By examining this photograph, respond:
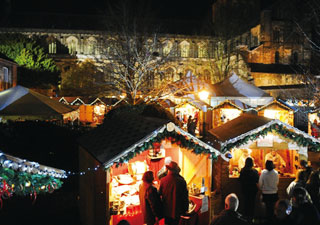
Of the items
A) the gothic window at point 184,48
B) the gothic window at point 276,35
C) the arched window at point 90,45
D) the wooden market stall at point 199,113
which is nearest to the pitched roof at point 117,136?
the wooden market stall at point 199,113

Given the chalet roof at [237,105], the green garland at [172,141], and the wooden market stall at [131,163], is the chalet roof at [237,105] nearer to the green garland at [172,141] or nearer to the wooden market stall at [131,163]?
the wooden market stall at [131,163]

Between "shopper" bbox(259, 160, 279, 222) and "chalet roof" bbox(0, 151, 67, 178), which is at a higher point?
"chalet roof" bbox(0, 151, 67, 178)

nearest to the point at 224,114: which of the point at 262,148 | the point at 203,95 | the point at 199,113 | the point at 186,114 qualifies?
the point at 199,113

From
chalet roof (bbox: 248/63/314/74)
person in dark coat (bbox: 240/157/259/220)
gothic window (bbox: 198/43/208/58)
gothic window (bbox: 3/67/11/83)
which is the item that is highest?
gothic window (bbox: 198/43/208/58)

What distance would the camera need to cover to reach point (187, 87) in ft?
52.5

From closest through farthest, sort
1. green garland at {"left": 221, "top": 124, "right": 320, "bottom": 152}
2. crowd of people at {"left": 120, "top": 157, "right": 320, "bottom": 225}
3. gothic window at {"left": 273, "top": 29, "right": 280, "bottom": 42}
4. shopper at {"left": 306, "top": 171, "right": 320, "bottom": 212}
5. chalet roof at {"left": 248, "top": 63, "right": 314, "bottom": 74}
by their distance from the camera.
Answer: crowd of people at {"left": 120, "top": 157, "right": 320, "bottom": 225} < shopper at {"left": 306, "top": 171, "right": 320, "bottom": 212} < green garland at {"left": 221, "top": 124, "right": 320, "bottom": 152} < chalet roof at {"left": 248, "top": 63, "right": 314, "bottom": 74} < gothic window at {"left": 273, "top": 29, "right": 280, "bottom": 42}

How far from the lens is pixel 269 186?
5.57m

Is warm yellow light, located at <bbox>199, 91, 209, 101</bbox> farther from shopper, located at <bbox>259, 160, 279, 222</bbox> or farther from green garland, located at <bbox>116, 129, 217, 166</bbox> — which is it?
green garland, located at <bbox>116, 129, 217, 166</bbox>

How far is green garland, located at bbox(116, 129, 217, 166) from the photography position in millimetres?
4727

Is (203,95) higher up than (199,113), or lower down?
higher up

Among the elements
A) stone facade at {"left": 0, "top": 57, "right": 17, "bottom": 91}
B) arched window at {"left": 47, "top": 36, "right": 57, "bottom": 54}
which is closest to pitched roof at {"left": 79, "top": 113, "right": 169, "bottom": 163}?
stone facade at {"left": 0, "top": 57, "right": 17, "bottom": 91}

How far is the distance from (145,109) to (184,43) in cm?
3349

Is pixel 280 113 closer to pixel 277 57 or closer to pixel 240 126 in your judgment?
pixel 240 126

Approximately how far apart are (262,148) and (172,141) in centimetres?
281
